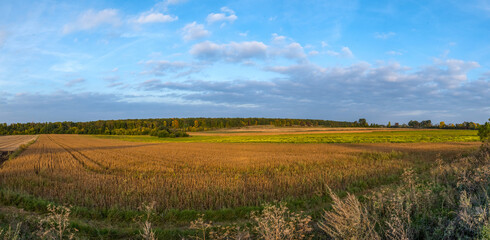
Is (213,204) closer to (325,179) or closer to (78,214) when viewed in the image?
(78,214)

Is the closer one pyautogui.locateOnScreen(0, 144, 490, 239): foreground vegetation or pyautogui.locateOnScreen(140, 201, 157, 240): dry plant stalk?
pyautogui.locateOnScreen(140, 201, 157, 240): dry plant stalk

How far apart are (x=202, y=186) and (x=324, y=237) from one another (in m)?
7.80

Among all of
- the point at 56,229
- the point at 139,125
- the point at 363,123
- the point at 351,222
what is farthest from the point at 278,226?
the point at 363,123

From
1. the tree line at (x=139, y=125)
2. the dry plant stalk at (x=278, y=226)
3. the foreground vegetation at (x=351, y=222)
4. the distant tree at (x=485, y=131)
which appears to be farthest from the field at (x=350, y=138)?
the tree line at (x=139, y=125)

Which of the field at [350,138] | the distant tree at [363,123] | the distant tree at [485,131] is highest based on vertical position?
the distant tree at [363,123]

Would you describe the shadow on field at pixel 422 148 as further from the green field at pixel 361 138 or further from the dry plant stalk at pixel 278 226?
the dry plant stalk at pixel 278 226

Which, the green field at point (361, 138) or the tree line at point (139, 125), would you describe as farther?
the tree line at point (139, 125)

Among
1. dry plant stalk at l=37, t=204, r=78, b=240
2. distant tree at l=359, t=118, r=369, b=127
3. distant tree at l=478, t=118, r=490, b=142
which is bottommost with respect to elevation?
dry plant stalk at l=37, t=204, r=78, b=240

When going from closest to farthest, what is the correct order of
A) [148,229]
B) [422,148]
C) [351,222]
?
[148,229], [351,222], [422,148]

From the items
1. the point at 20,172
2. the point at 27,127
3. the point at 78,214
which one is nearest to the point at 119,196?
the point at 78,214

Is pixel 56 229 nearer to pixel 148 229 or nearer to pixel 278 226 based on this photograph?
pixel 148 229

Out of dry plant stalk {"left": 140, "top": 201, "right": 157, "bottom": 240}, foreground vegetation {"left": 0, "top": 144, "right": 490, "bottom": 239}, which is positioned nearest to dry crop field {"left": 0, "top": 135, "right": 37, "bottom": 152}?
foreground vegetation {"left": 0, "top": 144, "right": 490, "bottom": 239}

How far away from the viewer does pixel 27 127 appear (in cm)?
17350

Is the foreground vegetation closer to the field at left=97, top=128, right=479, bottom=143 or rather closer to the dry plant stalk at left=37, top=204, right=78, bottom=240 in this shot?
the dry plant stalk at left=37, top=204, right=78, bottom=240
